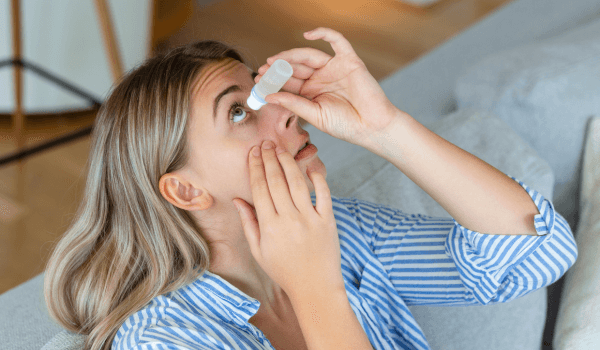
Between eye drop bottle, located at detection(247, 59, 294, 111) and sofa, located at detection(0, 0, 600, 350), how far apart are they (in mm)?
415

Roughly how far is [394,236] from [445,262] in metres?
0.12

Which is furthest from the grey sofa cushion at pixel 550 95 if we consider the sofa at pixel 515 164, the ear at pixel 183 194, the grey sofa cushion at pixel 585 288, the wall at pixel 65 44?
the wall at pixel 65 44

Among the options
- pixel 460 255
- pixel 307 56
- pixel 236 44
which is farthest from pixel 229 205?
pixel 236 44

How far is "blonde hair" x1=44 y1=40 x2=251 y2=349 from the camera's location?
Answer: 92 centimetres

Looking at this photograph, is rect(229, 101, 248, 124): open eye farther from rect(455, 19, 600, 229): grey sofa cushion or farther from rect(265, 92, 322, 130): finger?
rect(455, 19, 600, 229): grey sofa cushion

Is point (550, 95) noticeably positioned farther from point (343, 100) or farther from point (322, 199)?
point (322, 199)

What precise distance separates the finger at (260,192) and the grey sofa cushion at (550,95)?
79 centimetres

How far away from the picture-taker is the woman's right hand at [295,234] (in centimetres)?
79

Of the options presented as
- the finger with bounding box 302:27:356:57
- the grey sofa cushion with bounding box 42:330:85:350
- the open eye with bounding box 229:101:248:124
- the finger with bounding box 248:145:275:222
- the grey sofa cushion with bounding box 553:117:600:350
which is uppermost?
the finger with bounding box 302:27:356:57

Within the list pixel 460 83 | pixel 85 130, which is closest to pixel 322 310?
pixel 460 83

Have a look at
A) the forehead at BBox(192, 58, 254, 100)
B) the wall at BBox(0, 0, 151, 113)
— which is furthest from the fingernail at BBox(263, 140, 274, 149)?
the wall at BBox(0, 0, 151, 113)

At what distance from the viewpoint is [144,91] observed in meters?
0.95

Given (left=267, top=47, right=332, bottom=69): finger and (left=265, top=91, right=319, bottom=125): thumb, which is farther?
(left=267, top=47, right=332, bottom=69): finger

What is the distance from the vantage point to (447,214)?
1289 millimetres
